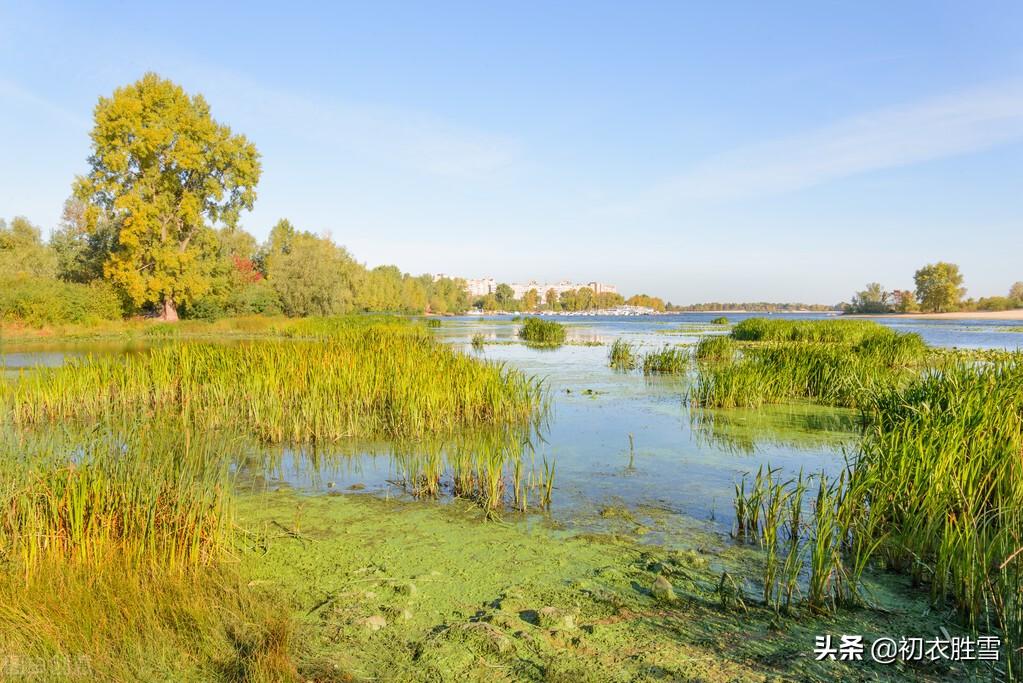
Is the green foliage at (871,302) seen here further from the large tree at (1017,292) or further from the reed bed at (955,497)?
the reed bed at (955,497)

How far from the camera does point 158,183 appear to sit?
35.6 m

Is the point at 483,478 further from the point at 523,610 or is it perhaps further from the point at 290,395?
the point at 290,395

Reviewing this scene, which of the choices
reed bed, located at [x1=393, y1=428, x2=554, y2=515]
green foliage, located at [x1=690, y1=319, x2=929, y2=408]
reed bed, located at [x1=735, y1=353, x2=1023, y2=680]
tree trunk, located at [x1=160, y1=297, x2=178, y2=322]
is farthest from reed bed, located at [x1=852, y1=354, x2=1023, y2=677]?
tree trunk, located at [x1=160, y1=297, x2=178, y2=322]

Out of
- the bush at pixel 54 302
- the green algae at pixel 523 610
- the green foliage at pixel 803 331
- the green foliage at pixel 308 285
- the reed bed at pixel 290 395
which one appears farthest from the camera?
the green foliage at pixel 308 285

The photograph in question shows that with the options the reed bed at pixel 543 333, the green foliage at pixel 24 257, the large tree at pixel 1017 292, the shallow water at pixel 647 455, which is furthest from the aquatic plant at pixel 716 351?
the large tree at pixel 1017 292

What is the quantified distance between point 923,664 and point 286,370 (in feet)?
34.0

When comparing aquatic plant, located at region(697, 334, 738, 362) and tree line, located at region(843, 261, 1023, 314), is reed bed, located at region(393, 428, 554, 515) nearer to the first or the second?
aquatic plant, located at region(697, 334, 738, 362)

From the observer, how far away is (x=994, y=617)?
3986mm

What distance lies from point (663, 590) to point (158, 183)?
3982cm

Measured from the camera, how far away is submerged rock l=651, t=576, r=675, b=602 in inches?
171

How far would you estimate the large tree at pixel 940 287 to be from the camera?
97.6 meters

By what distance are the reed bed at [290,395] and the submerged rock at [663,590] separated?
5982 millimetres

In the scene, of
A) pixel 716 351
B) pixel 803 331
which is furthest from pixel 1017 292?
pixel 716 351

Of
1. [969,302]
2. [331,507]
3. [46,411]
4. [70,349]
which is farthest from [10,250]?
[969,302]
